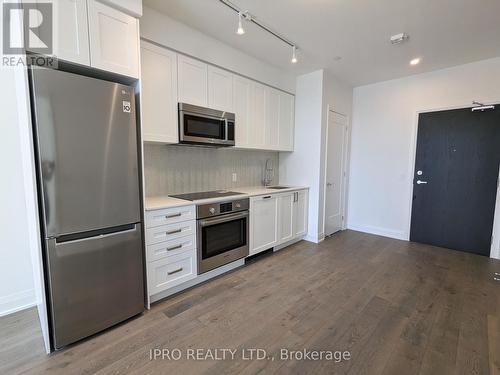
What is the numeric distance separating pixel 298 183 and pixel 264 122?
1.19m

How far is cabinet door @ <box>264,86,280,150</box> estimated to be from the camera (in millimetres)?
3502

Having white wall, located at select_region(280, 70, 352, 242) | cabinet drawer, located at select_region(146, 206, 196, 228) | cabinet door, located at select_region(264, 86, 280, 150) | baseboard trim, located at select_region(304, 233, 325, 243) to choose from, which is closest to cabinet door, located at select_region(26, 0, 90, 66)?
cabinet drawer, located at select_region(146, 206, 196, 228)

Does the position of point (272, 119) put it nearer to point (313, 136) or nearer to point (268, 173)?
point (313, 136)

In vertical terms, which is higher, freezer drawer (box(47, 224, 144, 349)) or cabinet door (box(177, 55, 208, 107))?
cabinet door (box(177, 55, 208, 107))

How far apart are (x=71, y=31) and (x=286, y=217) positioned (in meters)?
2.98

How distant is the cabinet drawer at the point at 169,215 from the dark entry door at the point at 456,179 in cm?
363

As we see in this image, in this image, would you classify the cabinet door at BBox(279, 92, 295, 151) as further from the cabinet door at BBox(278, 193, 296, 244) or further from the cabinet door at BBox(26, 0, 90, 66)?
the cabinet door at BBox(26, 0, 90, 66)

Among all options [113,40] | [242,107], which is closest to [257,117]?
[242,107]

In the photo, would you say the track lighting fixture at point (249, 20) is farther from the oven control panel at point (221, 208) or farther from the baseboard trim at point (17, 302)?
the baseboard trim at point (17, 302)

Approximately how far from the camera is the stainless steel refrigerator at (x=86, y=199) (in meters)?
1.52

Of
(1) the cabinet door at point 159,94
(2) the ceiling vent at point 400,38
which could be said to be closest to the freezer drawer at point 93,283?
(1) the cabinet door at point 159,94

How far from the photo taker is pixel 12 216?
6.73 feet

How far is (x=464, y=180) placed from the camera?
3.47 metres

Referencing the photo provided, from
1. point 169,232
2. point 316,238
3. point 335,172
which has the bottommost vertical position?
point 316,238
